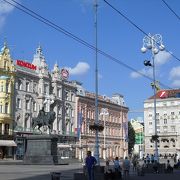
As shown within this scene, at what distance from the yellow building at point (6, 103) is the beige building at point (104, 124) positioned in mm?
18848

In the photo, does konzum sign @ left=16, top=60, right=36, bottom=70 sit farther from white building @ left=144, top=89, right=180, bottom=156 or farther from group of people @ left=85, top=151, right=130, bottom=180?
white building @ left=144, top=89, right=180, bottom=156

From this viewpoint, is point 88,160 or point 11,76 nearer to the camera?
point 88,160

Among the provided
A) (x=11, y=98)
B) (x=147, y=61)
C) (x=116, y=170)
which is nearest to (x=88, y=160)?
(x=116, y=170)

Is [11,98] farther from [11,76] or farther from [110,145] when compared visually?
[110,145]

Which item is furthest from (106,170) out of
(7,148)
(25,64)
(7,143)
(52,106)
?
(52,106)

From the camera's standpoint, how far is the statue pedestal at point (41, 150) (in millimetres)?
42594

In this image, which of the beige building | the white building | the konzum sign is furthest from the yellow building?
the white building

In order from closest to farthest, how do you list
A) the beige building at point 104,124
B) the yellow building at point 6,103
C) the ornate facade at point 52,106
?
the yellow building at point 6,103
the ornate facade at point 52,106
the beige building at point 104,124

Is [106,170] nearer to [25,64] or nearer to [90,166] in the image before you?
[90,166]

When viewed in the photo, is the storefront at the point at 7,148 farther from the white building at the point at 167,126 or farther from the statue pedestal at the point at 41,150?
the white building at the point at 167,126

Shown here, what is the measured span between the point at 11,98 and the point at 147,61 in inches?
1719

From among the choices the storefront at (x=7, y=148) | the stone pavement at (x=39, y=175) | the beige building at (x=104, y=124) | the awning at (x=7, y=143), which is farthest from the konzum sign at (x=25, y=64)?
the stone pavement at (x=39, y=175)

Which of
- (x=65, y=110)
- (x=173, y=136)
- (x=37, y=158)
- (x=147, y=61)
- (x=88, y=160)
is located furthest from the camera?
(x=173, y=136)

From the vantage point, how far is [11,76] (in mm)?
75688
